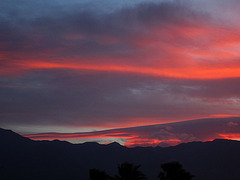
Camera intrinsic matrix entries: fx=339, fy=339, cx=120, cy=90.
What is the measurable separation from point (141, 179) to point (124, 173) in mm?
3663

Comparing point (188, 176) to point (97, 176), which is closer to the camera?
point (188, 176)

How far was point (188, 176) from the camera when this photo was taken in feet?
200

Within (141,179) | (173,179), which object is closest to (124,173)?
(141,179)

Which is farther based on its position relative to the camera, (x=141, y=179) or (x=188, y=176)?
(x=141, y=179)

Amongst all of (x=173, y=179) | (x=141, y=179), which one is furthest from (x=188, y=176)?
(x=141, y=179)

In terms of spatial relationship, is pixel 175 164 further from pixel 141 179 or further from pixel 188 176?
pixel 141 179

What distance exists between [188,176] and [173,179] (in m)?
2.80

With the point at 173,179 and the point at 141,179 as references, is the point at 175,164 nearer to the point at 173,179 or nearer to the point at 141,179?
the point at 173,179

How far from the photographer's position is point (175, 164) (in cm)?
6275

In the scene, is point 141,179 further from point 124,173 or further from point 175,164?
point 175,164

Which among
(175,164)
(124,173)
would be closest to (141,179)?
(124,173)

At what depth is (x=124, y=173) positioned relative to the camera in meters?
64.8

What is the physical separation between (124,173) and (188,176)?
39.7 ft

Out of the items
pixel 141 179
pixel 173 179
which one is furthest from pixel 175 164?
pixel 141 179
